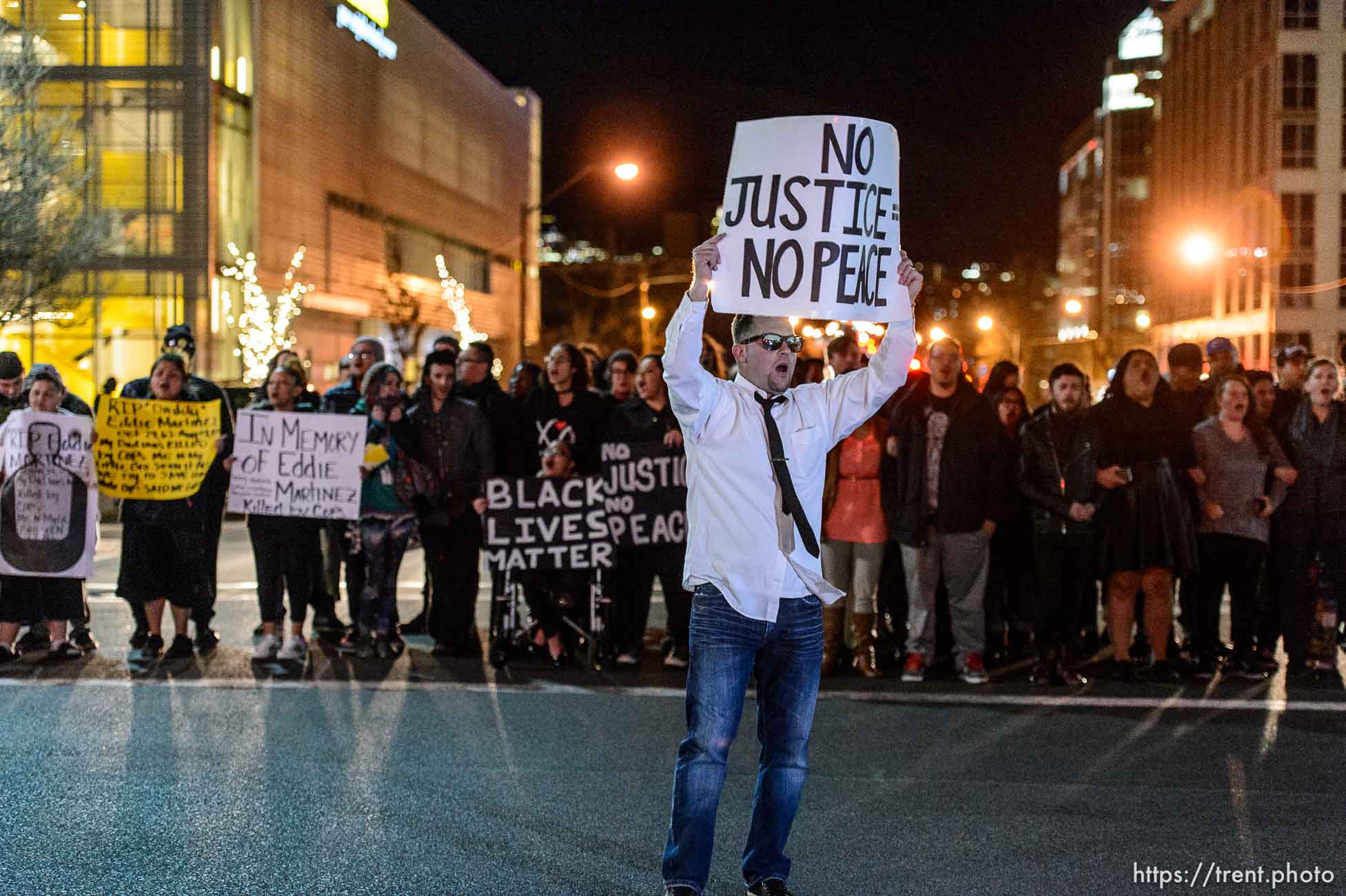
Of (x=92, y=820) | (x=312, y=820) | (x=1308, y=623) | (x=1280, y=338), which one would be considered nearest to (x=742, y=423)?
(x=312, y=820)

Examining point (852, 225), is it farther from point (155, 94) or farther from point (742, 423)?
point (155, 94)

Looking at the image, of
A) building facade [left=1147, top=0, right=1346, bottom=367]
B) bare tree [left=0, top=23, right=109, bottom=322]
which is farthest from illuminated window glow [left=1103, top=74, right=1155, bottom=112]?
bare tree [left=0, top=23, right=109, bottom=322]

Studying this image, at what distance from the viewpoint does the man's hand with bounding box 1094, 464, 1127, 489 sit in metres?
9.34

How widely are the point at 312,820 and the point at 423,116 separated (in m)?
59.6

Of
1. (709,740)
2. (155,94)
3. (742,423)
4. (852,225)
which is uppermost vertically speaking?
(155,94)

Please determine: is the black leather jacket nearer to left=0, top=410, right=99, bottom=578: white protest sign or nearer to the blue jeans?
the blue jeans

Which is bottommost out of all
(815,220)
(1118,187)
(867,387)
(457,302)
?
(867,387)

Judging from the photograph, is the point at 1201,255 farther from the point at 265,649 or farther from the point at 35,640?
the point at 35,640

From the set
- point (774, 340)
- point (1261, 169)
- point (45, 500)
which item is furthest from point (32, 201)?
point (1261, 169)

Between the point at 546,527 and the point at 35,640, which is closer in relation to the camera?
the point at 546,527

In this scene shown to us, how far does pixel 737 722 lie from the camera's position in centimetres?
507

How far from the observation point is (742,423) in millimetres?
5047

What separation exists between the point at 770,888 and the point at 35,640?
7.16m

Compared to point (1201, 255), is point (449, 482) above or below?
below
